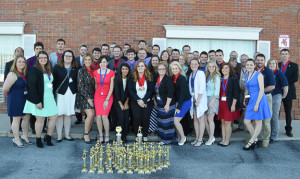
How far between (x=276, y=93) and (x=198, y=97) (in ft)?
6.08

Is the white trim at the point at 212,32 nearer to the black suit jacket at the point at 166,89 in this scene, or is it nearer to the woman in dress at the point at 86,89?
the black suit jacket at the point at 166,89

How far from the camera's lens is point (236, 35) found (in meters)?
8.94

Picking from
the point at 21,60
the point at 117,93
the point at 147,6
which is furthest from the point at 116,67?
the point at 147,6

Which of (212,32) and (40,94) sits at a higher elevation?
(212,32)

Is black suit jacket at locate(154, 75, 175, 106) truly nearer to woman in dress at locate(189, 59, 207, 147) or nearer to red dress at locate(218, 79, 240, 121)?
woman in dress at locate(189, 59, 207, 147)

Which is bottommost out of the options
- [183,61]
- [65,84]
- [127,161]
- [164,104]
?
[127,161]

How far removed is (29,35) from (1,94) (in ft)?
6.79

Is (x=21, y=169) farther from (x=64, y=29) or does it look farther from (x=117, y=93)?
(x=64, y=29)

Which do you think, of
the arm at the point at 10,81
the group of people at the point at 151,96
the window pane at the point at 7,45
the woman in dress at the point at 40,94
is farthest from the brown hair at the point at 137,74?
the window pane at the point at 7,45

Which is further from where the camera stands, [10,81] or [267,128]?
[267,128]

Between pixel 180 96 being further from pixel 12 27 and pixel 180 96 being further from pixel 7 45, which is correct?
pixel 7 45

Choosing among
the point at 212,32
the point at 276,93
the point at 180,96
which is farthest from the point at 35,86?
the point at 212,32

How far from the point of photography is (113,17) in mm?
8891

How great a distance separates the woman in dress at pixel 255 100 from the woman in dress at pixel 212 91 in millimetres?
598
